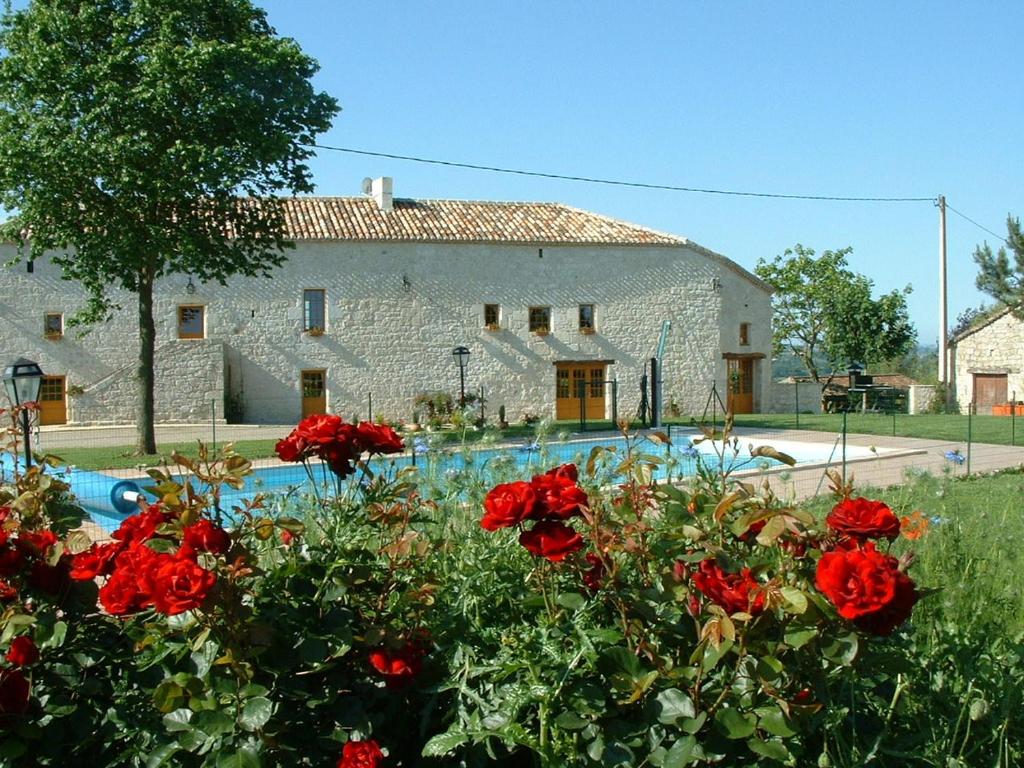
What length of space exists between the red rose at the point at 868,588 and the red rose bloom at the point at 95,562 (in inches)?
57.8

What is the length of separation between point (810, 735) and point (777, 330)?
45.4 meters

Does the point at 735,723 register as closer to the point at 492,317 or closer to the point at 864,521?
the point at 864,521

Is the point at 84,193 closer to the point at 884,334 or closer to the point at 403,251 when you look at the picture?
the point at 403,251

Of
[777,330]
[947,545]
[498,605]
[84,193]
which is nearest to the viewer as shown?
[498,605]

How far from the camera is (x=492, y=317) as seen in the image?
2944 cm

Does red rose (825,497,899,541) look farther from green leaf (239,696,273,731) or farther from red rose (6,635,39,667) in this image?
red rose (6,635,39,667)

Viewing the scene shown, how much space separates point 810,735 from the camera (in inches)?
84.0

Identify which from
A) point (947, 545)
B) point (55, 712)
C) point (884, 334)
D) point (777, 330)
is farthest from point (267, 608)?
point (777, 330)

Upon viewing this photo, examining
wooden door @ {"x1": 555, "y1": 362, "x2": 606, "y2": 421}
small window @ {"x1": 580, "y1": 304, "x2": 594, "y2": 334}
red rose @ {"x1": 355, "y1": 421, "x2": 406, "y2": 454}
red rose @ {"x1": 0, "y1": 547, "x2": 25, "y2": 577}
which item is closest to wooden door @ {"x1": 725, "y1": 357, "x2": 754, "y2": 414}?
wooden door @ {"x1": 555, "y1": 362, "x2": 606, "y2": 421}

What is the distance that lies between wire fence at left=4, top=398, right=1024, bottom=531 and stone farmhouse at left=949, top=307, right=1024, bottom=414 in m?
11.8

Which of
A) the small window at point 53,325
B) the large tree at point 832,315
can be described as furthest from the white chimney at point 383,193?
the large tree at point 832,315

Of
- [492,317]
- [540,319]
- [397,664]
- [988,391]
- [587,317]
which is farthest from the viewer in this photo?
[988,391]

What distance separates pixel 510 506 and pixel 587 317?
28.2 metres

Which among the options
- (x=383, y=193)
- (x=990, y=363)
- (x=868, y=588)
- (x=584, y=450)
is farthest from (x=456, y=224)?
(x=868, y=588)
